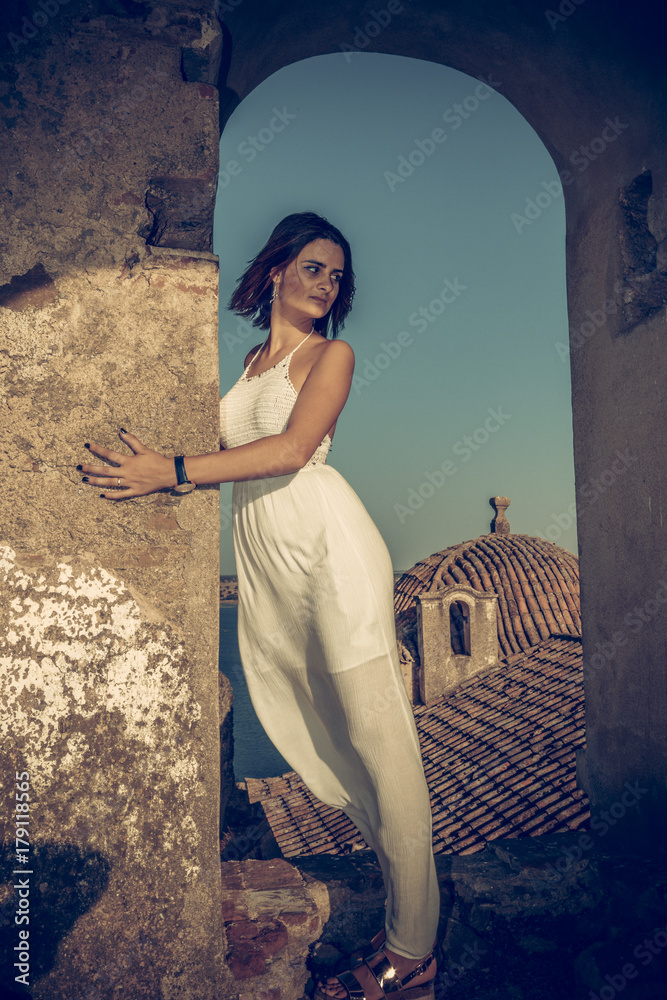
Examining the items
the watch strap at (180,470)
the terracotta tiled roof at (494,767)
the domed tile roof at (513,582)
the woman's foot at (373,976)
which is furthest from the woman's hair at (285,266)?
the domed tile roof at (513,582)

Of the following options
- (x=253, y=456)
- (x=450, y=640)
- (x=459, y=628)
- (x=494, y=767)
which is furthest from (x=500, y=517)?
(x=253, y=456)

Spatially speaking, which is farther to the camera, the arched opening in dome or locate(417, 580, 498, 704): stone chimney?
the arched opening in dome

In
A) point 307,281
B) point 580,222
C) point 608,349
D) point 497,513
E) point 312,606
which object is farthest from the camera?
point 497,513

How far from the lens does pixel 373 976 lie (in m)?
1.65

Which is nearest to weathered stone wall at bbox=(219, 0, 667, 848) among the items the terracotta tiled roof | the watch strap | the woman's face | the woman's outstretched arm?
the woman's face

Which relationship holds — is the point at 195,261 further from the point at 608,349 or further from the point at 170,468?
the point at 608,349

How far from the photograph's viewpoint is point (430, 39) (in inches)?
102

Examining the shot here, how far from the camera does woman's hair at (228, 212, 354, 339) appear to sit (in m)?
1.91

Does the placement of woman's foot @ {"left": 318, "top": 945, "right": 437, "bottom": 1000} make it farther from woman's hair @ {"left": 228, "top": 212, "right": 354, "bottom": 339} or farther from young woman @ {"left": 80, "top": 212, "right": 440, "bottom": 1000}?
woman's hair @ {"left": 228, "top": 212, "right": 354, "bottom": 339}

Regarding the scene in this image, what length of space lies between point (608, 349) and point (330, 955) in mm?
2243

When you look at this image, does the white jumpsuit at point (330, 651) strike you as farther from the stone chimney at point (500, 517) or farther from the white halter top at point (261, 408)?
the stone chimney at point (500, 517)

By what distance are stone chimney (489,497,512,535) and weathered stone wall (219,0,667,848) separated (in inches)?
710

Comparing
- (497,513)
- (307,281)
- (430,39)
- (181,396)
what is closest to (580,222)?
(430,39)

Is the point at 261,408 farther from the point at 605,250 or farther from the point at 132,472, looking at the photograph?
the point at 605,250
